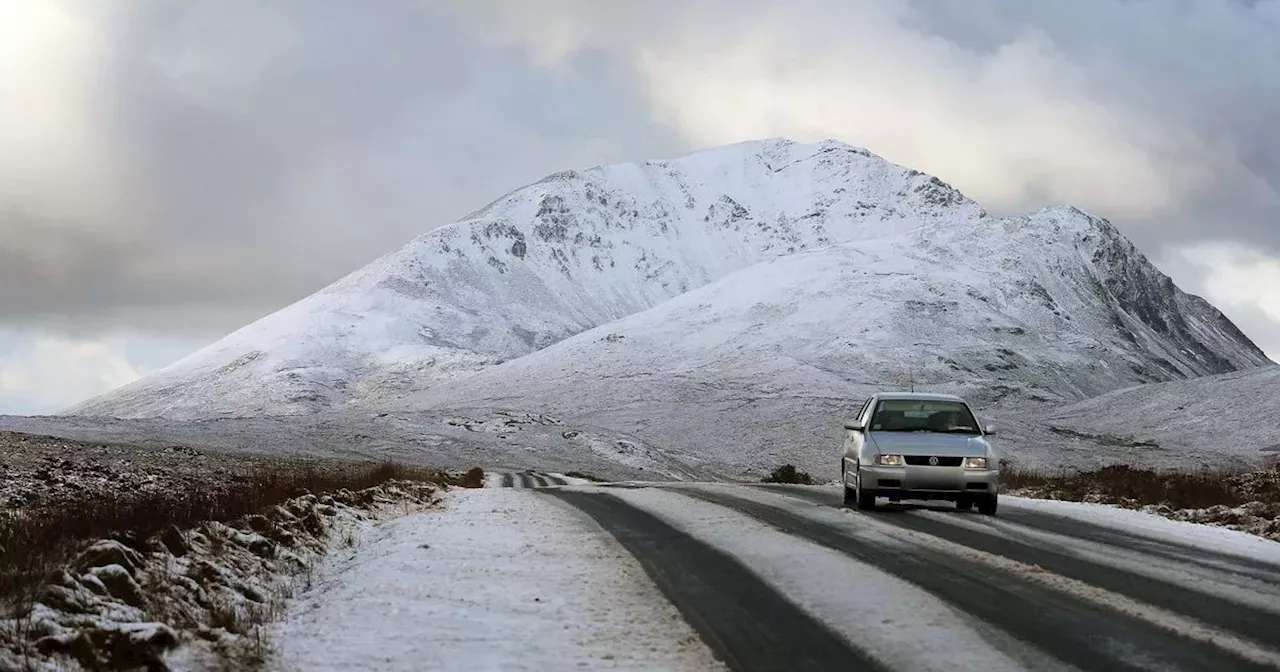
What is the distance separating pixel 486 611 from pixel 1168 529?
10.6 m

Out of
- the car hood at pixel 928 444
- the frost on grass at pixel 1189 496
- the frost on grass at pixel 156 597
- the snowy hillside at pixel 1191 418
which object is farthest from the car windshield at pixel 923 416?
the snowy hillside at pixel 1191 418

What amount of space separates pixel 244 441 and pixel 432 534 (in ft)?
241

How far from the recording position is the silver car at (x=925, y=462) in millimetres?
16719

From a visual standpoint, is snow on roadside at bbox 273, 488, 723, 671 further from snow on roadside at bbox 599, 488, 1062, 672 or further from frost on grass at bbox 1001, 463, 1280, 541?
frost on grass at bbox 1001, 463, 1280, 541

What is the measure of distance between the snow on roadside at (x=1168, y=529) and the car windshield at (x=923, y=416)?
1836 mm

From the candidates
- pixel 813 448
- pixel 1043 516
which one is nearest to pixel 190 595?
pixel 1043 516

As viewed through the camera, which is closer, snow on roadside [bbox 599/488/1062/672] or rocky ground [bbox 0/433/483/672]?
rocky ground [bbox 0/433/483/672]

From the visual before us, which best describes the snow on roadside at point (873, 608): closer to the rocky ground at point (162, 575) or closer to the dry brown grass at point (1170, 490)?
the rocky ground at point (162, 575)

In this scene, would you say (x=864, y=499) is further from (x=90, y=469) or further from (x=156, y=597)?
(x=90, y=469)

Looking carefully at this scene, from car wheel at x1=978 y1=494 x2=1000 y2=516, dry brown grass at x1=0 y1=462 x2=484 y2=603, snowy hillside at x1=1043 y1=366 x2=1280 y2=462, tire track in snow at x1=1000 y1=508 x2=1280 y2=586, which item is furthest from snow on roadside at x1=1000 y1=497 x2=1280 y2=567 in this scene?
snowy hillside at x1=1043 y1=366 x2=1280 y2=462

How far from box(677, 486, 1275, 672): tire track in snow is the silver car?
170 inches

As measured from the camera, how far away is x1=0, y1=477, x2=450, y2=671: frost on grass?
5.88m

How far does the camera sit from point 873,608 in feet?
27.8

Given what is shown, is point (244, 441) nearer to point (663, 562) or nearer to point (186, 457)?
point (186, 457)
